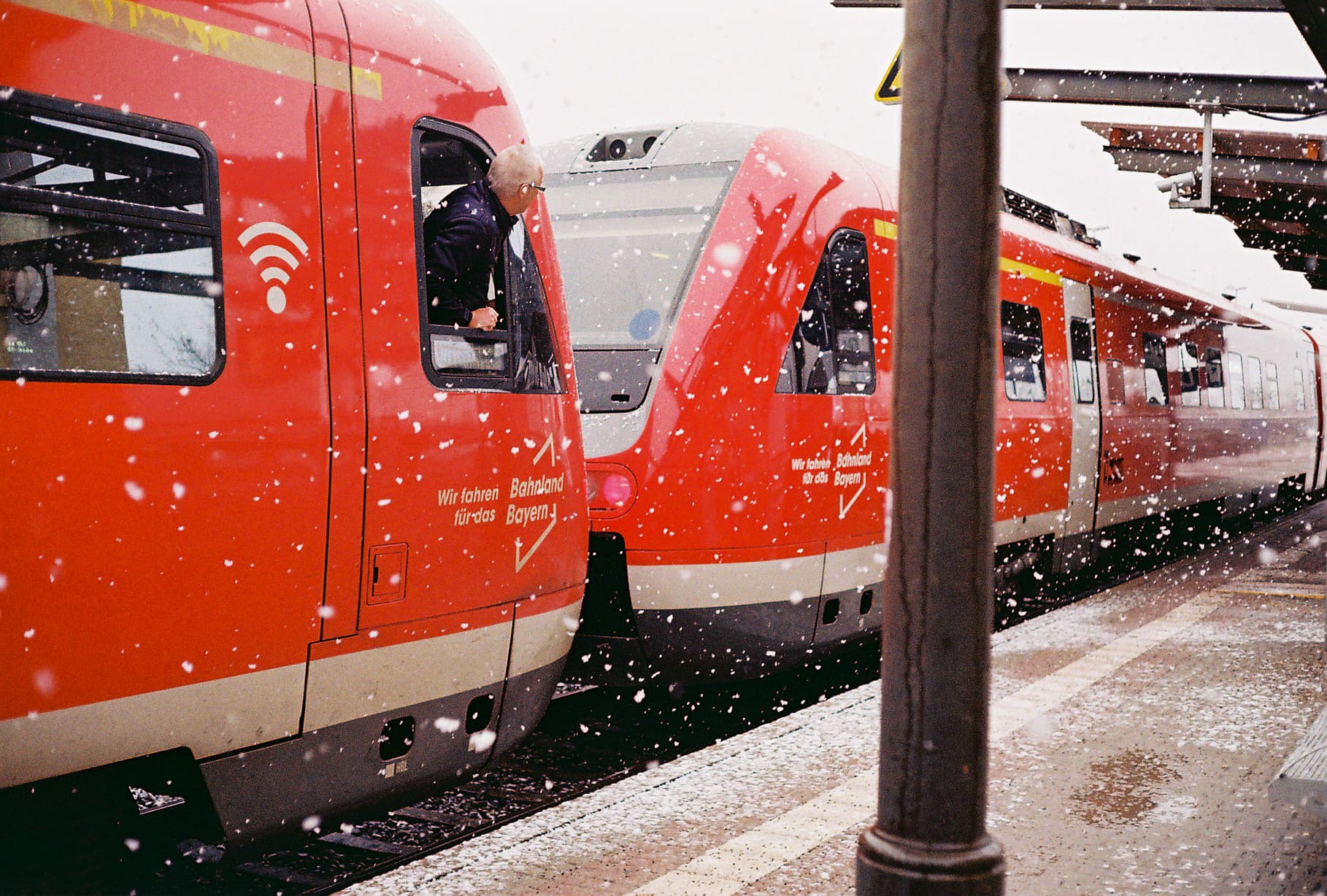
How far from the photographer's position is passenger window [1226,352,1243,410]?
16734mm

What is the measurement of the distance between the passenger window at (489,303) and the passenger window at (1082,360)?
6.79 m

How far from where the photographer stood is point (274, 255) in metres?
3.56

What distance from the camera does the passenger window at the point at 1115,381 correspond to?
11.4m

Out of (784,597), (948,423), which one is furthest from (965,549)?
(784,597)

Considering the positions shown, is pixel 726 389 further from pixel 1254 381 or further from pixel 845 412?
pixel 1254 381

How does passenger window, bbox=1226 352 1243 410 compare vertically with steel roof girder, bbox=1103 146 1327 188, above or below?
below

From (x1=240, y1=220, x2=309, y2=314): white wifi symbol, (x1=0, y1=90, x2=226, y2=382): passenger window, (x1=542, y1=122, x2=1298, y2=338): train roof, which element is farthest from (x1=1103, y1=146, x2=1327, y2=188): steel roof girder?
(x1=0, y1=90, x2=226, y2=382): passenger window

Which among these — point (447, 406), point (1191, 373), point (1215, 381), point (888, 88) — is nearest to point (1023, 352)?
point (888, 88)

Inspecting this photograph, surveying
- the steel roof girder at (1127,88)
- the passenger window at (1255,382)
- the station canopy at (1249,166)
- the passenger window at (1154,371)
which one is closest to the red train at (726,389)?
the steel roof girder at (1127,88)

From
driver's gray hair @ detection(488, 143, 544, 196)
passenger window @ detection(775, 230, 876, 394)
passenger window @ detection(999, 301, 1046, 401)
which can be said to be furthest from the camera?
passenger window @ detection(999, 301, 1046, 401)

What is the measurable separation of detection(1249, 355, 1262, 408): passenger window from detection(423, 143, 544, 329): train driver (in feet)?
52.5

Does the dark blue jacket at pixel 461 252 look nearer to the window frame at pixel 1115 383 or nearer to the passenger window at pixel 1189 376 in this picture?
the window frame at pixel 1115 383

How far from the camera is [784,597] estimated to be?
20.9 feet

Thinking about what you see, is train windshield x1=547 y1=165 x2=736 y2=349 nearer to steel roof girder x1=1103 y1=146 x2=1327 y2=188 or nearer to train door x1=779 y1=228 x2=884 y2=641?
train door x1=779 y1=228 x2=884 y2=641
